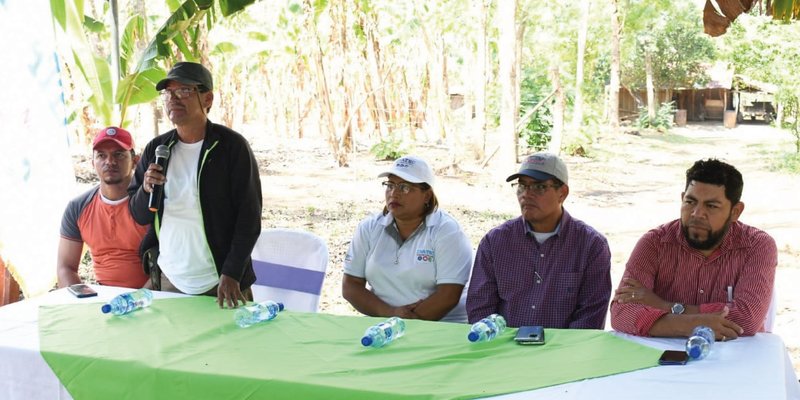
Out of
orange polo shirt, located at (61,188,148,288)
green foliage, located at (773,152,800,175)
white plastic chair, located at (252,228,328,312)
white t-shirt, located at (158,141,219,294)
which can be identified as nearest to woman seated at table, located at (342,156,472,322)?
white plastic chair, located at (252,228,328,312)

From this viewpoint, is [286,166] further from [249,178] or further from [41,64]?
[249,178]

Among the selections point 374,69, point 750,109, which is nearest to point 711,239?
point 374,69

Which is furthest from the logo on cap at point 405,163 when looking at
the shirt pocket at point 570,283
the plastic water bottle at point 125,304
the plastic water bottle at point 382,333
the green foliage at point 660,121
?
the green foliage at point 660,121

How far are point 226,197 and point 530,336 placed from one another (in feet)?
4.37

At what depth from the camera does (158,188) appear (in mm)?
3045

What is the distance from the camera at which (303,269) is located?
3.64m

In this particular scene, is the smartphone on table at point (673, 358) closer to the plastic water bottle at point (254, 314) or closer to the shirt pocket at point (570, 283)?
the shirt pocket at point (570, 283)

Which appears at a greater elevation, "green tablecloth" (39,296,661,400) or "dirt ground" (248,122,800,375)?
"green tablecloth" (39,296,661,400)

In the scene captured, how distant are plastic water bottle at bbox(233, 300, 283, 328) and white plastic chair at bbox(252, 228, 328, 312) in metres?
0.79

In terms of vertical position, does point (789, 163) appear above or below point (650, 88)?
below

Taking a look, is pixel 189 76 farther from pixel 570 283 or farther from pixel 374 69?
pixel 374 69

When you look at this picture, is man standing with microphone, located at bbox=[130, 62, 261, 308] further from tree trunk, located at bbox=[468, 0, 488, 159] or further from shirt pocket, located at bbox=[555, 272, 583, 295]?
tree trunk, located at bbox=[468, 0, 488, 159]

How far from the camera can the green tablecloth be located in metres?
2.12

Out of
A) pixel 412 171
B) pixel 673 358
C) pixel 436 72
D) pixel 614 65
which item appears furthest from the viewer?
pixel 614 65
